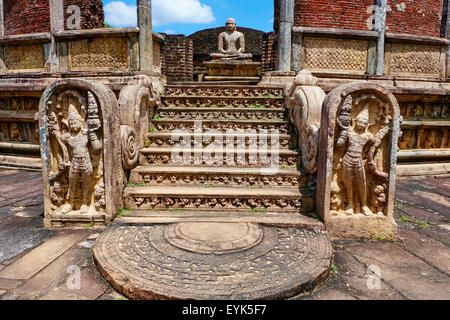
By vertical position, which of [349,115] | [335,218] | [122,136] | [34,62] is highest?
[34,62]

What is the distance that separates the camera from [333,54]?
254 inches

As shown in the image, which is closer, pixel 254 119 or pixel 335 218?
pixel 335 218

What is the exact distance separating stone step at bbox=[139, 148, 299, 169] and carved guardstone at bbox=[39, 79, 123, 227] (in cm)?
76

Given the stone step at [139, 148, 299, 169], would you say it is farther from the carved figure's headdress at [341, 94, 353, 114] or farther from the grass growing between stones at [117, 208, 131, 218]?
the carved figure's headdress at [341, 94, 353, 114]

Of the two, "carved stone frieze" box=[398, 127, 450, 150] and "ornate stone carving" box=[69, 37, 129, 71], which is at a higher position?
"ornate stone carving" box=[69, 37, 129, 71]

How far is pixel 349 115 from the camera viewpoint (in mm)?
2861

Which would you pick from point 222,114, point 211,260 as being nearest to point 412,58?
point 222,114

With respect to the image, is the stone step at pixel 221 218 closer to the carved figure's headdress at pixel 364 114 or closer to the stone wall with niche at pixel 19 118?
the carved figure's headdress at pixel 364 114

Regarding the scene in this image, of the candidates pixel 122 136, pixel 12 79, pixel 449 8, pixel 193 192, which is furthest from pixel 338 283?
pixel 449 8

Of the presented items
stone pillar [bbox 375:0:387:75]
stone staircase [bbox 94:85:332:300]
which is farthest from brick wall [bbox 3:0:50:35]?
stone pillar [bbox 375:0:387:75]

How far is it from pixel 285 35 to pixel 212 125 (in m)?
3.16

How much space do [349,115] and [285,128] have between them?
160 centimetres

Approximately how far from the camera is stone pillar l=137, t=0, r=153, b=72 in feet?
19.8
